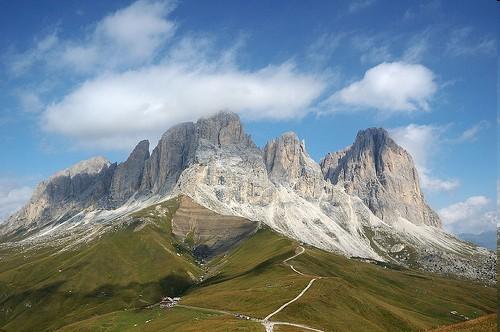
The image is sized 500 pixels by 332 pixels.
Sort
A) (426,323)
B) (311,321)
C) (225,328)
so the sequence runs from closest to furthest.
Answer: (225,328) < (311,321) < (426,323)

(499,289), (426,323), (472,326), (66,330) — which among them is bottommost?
(426,323)

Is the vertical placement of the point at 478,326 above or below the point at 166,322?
above

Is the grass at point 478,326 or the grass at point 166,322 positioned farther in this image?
the grass at point 166,322

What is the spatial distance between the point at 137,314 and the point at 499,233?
168676 mm

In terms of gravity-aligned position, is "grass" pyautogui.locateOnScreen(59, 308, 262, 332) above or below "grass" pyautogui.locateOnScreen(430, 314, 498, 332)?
below

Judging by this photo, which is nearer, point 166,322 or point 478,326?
point 478,326

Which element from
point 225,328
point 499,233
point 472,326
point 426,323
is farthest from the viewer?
point 426,323

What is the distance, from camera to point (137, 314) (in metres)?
174

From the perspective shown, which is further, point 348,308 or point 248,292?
point 248,292

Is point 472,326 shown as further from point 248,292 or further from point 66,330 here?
point 66,330

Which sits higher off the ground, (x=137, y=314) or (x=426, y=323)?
(x=137, y=314)

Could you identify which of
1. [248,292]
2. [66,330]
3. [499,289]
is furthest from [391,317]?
[499,289]

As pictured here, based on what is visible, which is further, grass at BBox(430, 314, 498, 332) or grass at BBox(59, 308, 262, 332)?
grass at BBox(59, 308, 262, 332)

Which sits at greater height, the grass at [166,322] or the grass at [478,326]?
the grass at [478,326]
